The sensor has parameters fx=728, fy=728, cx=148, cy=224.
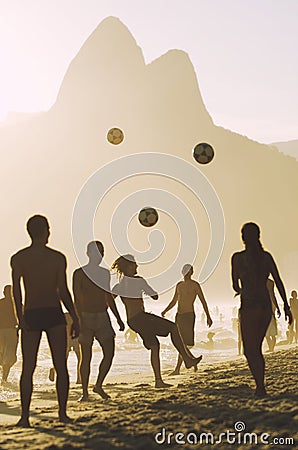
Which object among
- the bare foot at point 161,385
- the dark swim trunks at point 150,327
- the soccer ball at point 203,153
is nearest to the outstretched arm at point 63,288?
the dark swim trunks at point 150,327

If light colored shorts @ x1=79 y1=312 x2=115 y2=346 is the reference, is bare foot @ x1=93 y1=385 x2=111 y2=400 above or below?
below

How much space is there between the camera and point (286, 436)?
19.2 feet

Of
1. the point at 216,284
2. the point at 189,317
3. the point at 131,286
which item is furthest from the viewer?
the point at 216,284

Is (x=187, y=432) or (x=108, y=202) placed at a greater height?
(x=108, y=202)

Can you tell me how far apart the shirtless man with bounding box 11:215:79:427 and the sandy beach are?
1.29ft

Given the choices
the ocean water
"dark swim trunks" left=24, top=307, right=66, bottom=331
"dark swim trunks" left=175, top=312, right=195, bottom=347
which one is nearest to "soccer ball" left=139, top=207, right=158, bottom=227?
the ocean water

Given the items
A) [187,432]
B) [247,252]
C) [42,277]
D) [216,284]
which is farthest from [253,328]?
[216,284]

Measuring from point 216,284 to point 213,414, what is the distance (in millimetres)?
182333

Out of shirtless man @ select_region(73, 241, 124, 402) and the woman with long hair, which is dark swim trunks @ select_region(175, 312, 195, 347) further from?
the woman with long hair

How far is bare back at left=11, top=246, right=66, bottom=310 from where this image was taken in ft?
22.6

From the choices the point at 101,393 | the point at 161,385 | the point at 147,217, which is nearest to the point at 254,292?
the point at 101,393

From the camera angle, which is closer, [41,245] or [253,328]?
[41,245]

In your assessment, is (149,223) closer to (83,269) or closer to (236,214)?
(83,269)

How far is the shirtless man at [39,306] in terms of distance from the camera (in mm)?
6859
